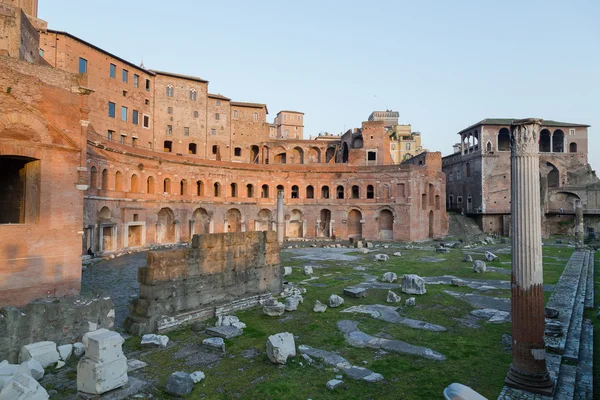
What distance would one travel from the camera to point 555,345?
315 inches

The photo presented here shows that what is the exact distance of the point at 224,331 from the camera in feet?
31.2

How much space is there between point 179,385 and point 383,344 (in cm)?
464

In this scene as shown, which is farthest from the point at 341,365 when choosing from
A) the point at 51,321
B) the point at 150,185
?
the point at 150,185

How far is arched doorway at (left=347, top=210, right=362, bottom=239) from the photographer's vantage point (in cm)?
3834

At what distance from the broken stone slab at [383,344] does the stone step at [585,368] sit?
232 centimetres

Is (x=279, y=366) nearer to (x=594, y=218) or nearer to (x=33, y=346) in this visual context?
(x=33, y=346)

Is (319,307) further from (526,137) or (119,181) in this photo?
(119,181)

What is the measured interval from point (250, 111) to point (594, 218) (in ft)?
134

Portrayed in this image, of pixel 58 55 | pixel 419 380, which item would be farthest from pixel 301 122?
pixel 419 380

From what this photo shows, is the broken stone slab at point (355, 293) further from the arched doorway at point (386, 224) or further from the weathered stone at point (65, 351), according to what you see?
the arched doorway at point (386, 224)

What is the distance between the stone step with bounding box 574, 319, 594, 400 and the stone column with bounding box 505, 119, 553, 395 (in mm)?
651

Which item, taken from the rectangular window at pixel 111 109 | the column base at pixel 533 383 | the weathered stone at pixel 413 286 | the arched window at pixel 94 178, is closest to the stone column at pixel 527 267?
the column base at pixel 533 383

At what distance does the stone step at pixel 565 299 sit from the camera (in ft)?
26.9

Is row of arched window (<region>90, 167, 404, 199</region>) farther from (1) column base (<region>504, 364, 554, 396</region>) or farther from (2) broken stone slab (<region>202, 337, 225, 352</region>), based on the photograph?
(1) column base (<region>504, 364, 554, 396</region>)
